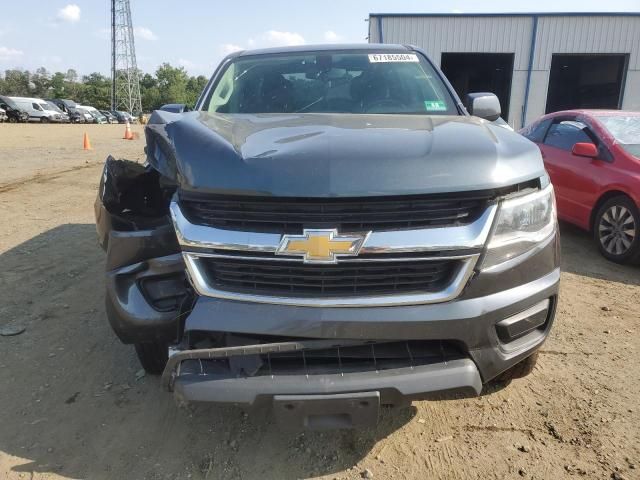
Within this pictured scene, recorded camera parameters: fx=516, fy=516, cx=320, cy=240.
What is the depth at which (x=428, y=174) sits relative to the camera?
1930 mm

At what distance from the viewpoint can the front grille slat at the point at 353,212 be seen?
192 centimetres

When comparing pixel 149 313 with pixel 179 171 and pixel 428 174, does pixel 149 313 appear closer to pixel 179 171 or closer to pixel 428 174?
pixel 179 171

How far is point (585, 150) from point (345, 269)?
15.4 ft

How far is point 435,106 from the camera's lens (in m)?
3.28

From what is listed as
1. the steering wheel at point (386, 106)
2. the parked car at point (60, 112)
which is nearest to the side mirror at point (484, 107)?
the steering wheel at point (386, 106)

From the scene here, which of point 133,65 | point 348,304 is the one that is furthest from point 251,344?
point 133,65

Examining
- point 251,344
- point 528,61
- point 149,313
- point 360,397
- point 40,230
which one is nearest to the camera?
point 360,397

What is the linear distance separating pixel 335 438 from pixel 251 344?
82 centimetres

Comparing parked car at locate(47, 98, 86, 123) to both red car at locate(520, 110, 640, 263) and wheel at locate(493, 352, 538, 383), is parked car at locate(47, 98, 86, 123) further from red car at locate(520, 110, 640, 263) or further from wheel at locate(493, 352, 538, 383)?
wheel at locate(493, 352, 538, 383)

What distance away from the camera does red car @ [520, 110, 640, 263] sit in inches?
199

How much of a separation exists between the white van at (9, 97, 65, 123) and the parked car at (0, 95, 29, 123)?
35cm

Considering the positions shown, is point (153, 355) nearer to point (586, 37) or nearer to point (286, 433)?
point (286, 433)

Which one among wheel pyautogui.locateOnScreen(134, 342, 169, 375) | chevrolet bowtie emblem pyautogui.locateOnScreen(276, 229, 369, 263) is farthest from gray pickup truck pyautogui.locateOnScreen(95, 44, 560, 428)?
wheel pyautogui.locateOnScreen(134, 342, 169, 375)

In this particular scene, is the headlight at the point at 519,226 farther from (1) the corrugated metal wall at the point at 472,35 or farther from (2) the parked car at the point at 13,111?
(2) the parked car at the point at 13,111
